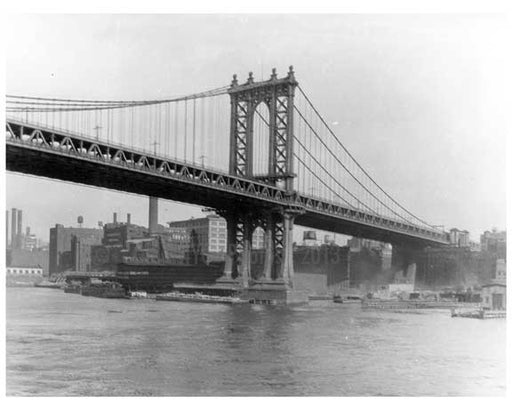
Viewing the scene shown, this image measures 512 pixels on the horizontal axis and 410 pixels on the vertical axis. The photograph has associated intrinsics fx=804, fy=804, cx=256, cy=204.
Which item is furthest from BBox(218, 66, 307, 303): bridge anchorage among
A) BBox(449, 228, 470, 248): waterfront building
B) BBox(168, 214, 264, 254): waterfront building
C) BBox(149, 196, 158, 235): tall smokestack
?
BBox(168, 214, 264, 254): waterfront building

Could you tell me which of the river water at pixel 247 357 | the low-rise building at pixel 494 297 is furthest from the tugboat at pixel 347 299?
the river water at pixel 247 357

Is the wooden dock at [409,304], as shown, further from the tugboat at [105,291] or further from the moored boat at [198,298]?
the tugboat at [105,291]

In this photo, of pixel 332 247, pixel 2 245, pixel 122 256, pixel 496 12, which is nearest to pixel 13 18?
pixel 2 245

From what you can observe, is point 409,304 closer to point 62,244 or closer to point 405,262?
point 405,262

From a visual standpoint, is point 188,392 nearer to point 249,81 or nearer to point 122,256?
point 249,81

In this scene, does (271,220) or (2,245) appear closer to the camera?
(2,245)
